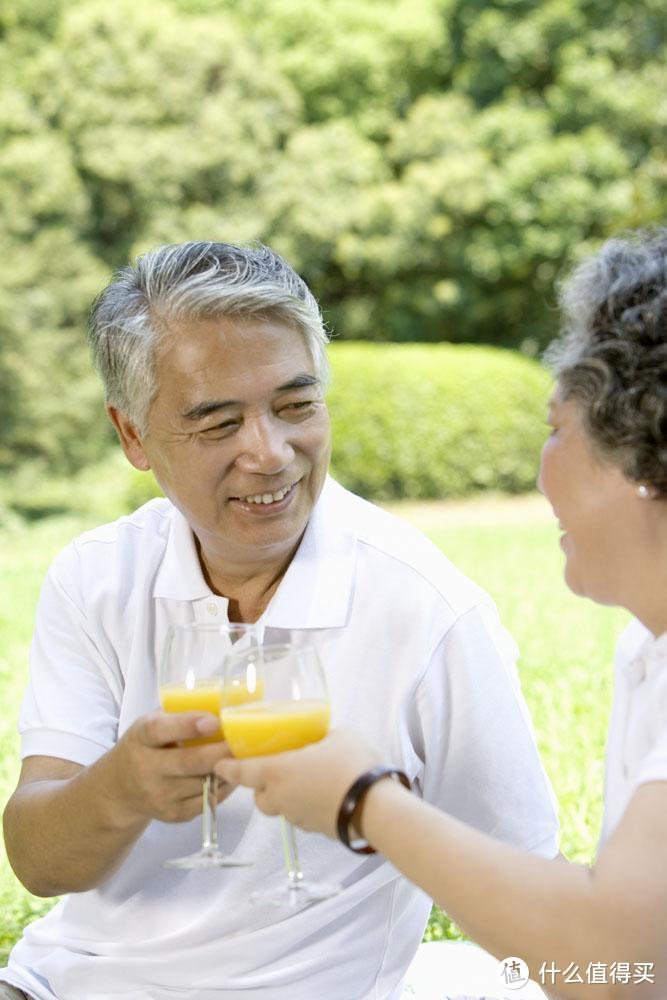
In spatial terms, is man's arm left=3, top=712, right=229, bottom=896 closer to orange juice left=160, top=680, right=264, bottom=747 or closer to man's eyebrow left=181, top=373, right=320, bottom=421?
orange juice left=160, top=680, right=264, bottom=747

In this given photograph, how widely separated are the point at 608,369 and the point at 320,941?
4.30 ft

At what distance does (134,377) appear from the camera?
9.29ft

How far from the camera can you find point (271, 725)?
197 cm

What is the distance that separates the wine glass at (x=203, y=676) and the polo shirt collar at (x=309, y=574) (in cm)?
46

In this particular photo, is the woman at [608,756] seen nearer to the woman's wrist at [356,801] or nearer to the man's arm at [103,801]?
the woman's wrist at [356,801]

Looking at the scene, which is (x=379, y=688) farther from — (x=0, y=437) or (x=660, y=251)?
(x=0, y=437)

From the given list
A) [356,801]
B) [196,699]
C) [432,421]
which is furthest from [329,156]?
[356,801]

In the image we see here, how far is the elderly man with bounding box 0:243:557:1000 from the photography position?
253 centimetres

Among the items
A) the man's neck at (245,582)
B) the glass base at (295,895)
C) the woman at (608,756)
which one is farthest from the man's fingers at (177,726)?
the man's neck at (245,582)

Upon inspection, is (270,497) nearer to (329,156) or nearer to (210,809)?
(210,809)

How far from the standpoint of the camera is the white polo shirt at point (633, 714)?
6.38 ft

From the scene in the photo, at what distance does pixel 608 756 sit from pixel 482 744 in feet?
1.33

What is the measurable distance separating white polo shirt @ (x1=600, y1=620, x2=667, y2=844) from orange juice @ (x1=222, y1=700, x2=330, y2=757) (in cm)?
46

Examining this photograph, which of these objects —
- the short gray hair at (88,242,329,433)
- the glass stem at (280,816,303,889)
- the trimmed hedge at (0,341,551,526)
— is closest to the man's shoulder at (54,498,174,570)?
the short gray hair at (88,242,329,433)
